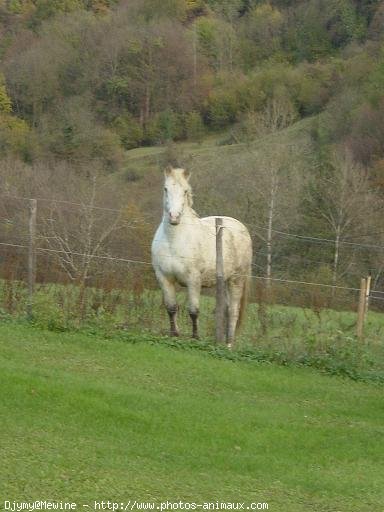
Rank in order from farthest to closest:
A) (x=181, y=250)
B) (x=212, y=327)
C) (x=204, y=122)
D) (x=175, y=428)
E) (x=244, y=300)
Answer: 1. (x=204, y=122)
2. (x=244, y=300)
3. (x=212, y=327)
4. (x=181, y=250)
5. (x=175, y=428)

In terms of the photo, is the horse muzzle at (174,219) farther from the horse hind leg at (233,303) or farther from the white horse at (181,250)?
the horse hind leg at (233,303)

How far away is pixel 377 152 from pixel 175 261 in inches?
1748

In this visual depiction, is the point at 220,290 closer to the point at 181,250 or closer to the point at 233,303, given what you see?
the point at 181,250

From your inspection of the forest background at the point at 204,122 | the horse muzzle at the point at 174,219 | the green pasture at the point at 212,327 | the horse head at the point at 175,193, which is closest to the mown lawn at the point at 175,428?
the green pasture at the point at 212,327

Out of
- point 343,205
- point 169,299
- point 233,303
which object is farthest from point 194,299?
point 343,205

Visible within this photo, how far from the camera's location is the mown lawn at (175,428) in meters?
7.68

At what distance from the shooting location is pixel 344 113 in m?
65.6

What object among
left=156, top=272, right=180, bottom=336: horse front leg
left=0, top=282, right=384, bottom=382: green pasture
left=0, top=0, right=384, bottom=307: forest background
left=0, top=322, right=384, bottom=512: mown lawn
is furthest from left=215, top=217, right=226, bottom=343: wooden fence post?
left=0, top=0, right=384, bottom=307: forest background

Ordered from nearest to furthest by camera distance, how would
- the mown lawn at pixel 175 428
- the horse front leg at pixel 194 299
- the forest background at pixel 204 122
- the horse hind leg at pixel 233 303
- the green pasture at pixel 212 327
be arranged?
the mown lawn at pixel 175 428
the green pasture at pixel 212 327
the horse front leg at pixel 194 299
the horse hind leg at pixel 233 303
the forest background at pixel 204 122

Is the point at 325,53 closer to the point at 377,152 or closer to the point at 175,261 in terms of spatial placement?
the point at 377,152

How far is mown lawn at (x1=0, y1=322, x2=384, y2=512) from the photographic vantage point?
7680 millimetres

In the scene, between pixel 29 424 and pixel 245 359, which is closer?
pixel 29 424

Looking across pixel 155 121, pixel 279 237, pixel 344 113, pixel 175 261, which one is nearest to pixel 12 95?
pixel 155 121

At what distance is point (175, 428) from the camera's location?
9.31 meters
